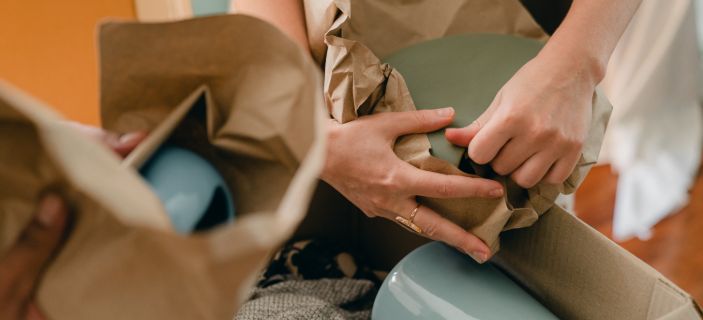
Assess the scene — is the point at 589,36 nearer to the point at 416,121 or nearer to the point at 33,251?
the point at 416,121

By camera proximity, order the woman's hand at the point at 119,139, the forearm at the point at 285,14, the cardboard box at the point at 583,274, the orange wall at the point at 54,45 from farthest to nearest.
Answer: the orange wall at the point at 54,45, the forearm at the point at 285,14, the cardboard box at the point at 583,274, the woman's hand at the point at 119,139

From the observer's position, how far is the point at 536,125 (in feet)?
1.72

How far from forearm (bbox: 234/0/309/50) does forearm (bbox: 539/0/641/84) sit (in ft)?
0.80

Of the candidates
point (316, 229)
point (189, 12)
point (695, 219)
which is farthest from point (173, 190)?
point (695, 219)

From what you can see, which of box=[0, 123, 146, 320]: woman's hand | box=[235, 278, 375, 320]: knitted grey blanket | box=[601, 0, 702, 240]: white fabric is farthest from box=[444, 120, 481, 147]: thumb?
box=[601, 0, 702, 240]: white fabric

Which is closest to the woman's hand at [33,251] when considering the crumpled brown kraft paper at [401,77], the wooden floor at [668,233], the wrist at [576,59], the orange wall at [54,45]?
the crumpled brown kraft paper at [401,77]

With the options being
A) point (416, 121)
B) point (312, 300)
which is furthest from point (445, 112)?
point (312, 300)

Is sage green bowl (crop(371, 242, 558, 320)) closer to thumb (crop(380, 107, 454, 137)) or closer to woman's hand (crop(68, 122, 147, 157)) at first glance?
thumb (crop(380, 107, 454, 137))

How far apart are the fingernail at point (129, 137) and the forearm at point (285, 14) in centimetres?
29

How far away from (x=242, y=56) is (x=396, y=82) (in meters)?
0.26

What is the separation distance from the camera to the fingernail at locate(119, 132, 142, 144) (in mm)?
349

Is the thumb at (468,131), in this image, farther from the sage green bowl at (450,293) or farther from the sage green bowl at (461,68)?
the sage green bowl at (450,293)

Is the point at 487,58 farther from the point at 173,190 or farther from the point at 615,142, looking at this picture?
the point at 615,142

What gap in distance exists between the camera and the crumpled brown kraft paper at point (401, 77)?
0.54 meters
